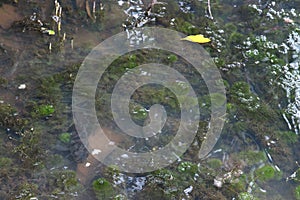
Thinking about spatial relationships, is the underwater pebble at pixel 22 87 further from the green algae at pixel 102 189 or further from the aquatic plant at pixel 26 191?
the green algae at pixel 102 189

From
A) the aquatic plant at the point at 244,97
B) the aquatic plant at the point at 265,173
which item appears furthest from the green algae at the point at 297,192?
the aquatic plant at the point at 244,97

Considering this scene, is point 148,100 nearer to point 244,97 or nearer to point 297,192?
point 244,97

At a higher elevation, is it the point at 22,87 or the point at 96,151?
the point at 22,87

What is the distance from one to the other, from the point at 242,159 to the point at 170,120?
28.0 inches

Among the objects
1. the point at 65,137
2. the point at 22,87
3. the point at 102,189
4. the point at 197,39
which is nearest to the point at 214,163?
the point at 102,189

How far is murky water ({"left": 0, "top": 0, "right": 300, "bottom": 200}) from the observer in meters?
3.10

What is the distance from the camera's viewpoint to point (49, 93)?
3.56 m

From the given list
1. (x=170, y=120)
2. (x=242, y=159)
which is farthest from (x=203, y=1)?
(x=242, y=159)

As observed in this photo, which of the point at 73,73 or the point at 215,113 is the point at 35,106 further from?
the point at 215,113

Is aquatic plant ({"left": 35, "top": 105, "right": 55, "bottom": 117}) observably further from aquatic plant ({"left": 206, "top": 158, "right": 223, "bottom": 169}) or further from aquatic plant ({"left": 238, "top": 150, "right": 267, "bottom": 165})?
aquatic plant ({"left": 238, "top": 150, "right": 267, "bottom": 165})

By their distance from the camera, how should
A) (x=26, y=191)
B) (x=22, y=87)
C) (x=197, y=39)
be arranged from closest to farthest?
(x=26, y=191), (x=22, y=87), (x=197, y=39)

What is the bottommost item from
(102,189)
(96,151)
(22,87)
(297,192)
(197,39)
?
(297,192)

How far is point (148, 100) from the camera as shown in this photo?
367 centimetres

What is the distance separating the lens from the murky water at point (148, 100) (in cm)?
310
